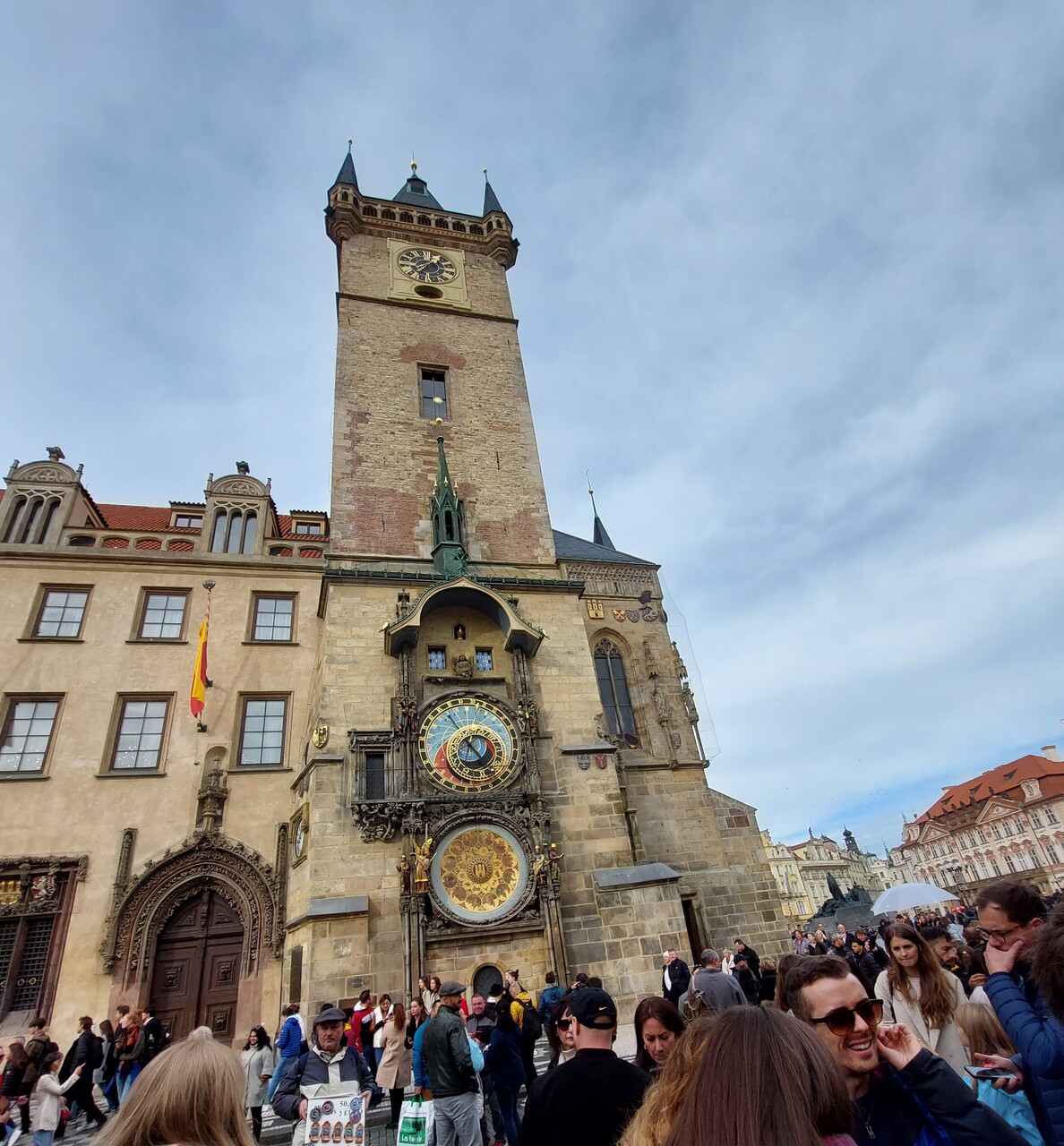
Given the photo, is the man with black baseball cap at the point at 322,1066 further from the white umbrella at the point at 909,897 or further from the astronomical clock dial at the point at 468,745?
the astronomical clock dial at the point at 468,745

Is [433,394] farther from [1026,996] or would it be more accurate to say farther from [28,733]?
[1026,996]

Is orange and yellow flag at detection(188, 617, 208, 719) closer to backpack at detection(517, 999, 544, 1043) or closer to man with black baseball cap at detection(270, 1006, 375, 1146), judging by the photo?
backpack at detection(517, 999, 544, 1043)

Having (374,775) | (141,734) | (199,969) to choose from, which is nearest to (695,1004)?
(374,775)

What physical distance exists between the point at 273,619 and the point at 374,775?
20.3 ft

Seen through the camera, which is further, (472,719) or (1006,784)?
(1006,784)

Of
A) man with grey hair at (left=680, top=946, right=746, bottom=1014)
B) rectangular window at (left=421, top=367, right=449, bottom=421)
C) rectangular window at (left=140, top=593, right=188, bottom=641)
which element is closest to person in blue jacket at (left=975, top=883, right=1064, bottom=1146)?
man with grey hair at (left=680, top=946, right=746, bottom=1014)

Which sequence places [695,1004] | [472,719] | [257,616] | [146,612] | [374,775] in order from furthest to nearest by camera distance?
[257,616] < [146,612] < [472,719] < [374,775] < [695,1004]

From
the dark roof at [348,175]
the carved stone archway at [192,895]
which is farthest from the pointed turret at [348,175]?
the carved stone archway at [192,895]

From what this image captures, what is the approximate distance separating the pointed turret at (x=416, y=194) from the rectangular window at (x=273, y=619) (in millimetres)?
15745

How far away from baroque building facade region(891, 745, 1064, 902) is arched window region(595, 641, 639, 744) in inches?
1810

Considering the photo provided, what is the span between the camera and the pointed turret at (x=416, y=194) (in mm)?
26064

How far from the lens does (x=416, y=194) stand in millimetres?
27453

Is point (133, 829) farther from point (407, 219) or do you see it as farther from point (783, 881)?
point (783, 881)

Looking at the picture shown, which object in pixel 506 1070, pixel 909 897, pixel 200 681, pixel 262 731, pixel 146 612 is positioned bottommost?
pixel 506 1070
